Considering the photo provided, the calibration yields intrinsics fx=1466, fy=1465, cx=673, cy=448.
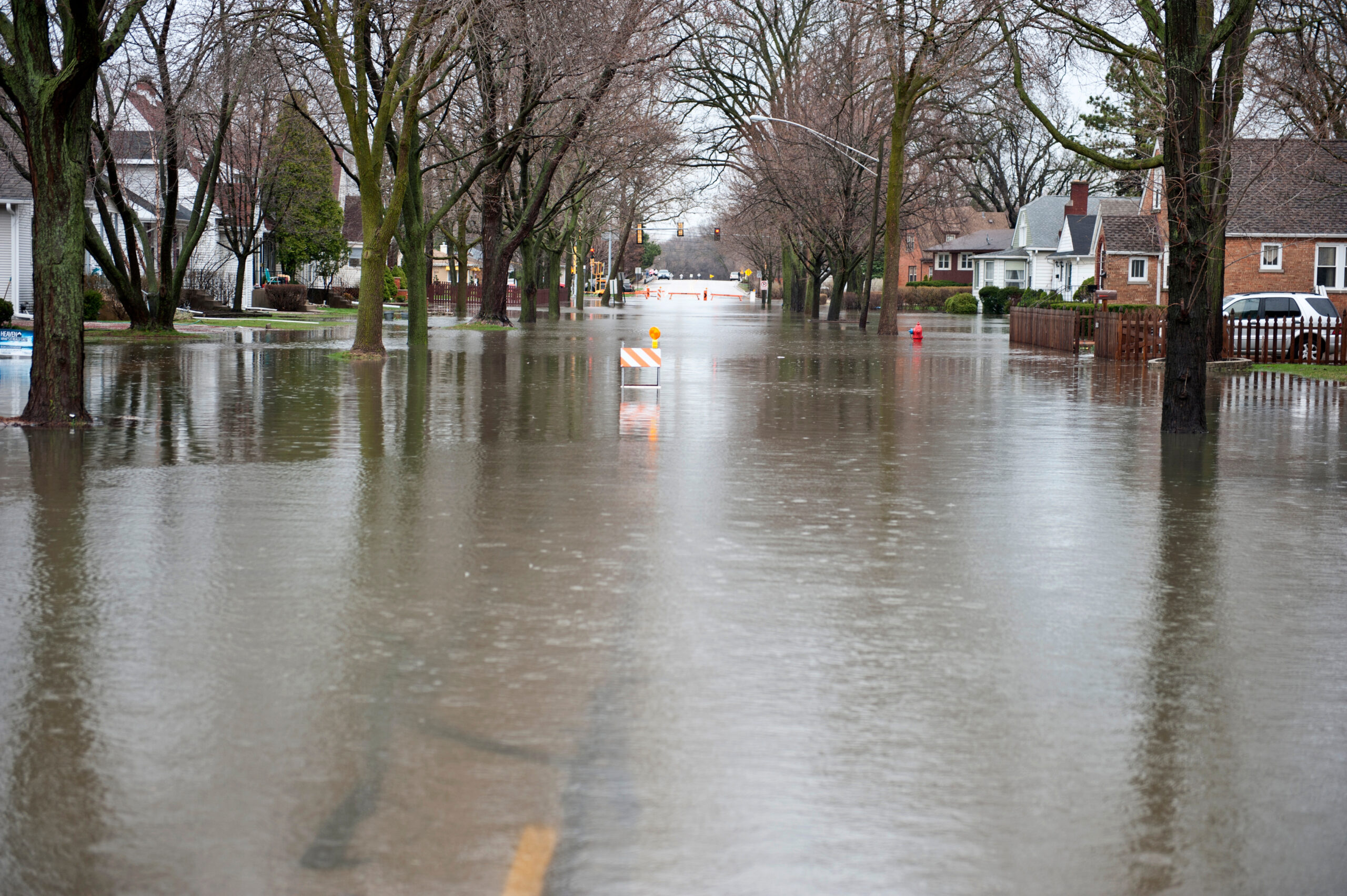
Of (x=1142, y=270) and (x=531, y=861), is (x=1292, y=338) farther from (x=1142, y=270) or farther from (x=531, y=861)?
(x=1142, y=270)

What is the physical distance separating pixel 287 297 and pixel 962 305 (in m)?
45.5

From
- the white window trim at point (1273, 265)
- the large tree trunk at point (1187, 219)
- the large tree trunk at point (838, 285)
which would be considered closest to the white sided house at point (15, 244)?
the large tree trunk at point (838, 285)

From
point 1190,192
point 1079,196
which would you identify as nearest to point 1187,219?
point 1190,192

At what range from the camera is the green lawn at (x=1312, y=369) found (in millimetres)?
26422

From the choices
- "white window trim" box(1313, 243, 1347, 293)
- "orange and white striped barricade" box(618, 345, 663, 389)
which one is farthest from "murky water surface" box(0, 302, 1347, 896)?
"white window trim" box(1313, 243, 1347, 293)

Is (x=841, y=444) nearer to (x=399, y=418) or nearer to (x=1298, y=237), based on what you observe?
(x=399, y=418)

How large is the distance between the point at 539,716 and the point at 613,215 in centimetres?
7642

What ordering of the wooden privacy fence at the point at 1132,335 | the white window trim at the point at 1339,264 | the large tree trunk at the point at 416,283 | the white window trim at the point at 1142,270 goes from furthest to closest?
the white window trim at the point at 1142,270
the white window trim at the point at 1339,264
the large tree trunk at the point at 416,283
the wooden privacy fence at the point at 1132,335

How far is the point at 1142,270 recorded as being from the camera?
63.2 m

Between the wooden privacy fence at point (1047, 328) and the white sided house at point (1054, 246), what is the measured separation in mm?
30211

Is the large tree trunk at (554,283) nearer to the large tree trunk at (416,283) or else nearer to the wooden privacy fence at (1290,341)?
the large tree trunk at (416,283)

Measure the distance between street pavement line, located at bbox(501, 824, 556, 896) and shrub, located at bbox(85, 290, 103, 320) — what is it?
39.6 m

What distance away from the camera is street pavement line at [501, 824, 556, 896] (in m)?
4.29

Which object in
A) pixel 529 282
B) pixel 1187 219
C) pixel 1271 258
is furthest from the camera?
pixel 529 282
